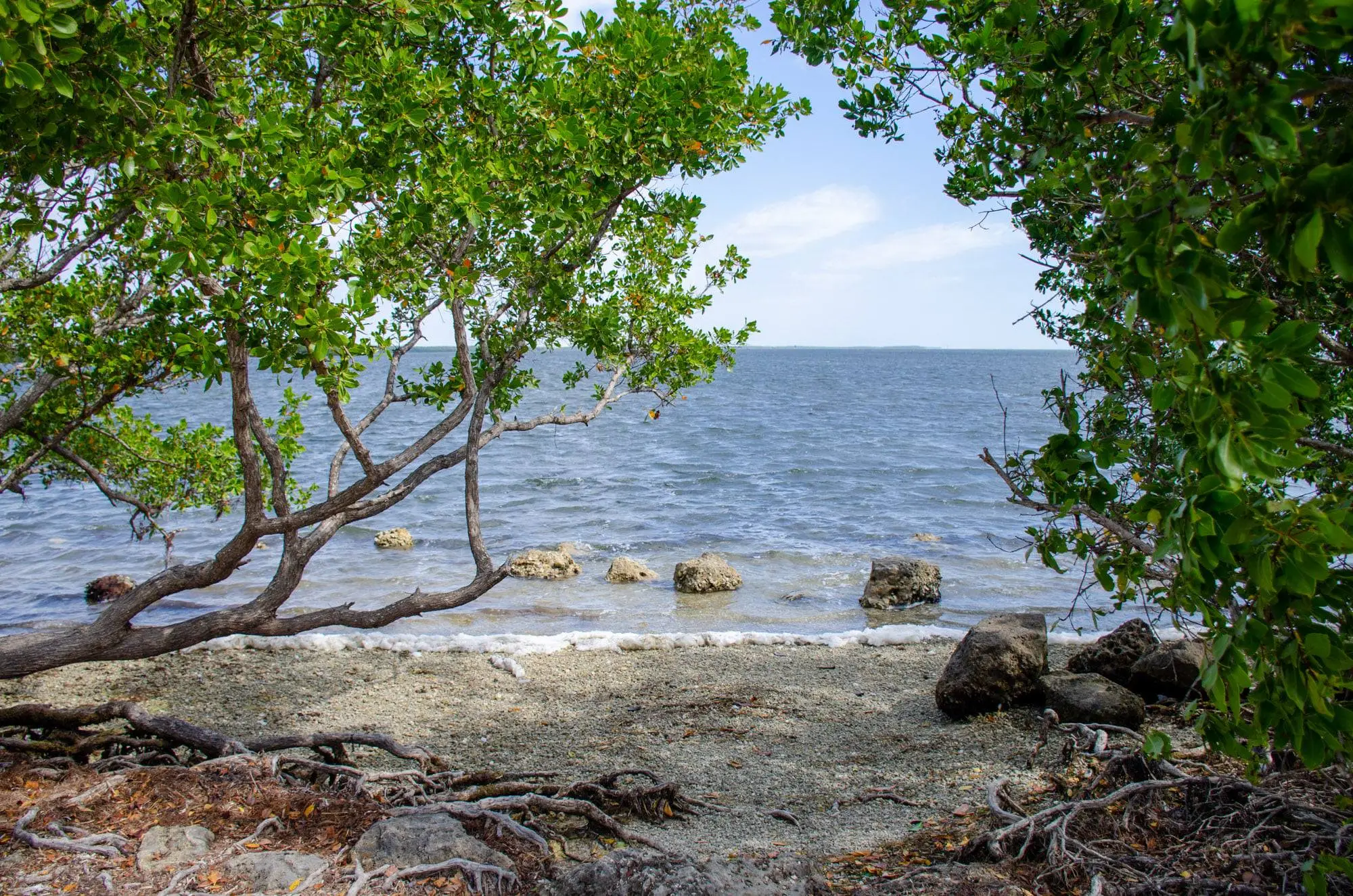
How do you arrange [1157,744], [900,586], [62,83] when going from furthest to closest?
[900,586]
[62,83]
[1157,744]

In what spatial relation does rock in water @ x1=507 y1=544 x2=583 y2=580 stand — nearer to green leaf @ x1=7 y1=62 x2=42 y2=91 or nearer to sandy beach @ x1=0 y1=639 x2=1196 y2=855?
sandy beach @ x1=0 y1=639 x2=1196 y2=855

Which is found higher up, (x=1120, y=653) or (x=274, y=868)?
(x=274, y=868)

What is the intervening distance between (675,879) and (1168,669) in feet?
20.7

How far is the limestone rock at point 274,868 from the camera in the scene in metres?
4.12

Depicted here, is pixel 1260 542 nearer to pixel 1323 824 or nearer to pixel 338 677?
pixel 1323 824

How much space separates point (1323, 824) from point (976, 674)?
13.3ft

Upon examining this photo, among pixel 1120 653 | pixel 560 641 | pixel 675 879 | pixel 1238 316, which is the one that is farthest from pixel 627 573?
pixel 1238 316

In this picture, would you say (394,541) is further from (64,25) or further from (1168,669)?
(64,25)

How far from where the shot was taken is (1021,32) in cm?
338

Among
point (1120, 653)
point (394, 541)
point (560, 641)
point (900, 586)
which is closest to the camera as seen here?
point (1120, 653)

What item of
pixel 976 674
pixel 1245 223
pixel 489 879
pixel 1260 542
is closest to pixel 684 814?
pixel 489 879

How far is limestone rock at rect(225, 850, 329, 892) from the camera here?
4.12 metres

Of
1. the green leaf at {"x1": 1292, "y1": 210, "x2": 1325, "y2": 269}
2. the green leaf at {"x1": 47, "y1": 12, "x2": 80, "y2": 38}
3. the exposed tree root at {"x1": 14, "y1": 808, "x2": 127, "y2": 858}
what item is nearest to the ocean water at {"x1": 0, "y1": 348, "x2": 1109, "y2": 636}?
the green leaf at {"x1": 1292, "y1": 210, "x2": 1325, "y2": 269}

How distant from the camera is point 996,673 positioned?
8.02 m
